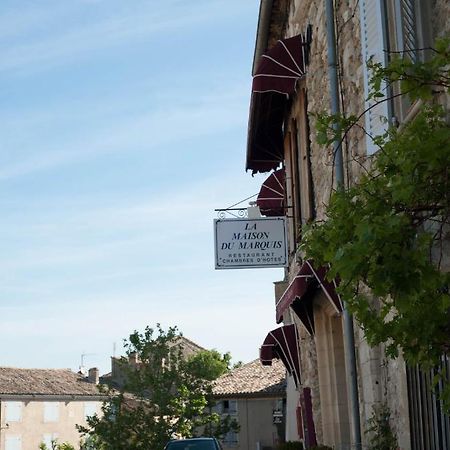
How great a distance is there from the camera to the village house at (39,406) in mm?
61125

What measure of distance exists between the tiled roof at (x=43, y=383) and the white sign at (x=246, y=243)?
158 feet

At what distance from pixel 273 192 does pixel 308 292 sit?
19.6 feet

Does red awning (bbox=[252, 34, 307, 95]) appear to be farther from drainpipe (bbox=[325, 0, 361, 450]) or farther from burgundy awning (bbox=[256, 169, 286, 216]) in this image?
burgundy awning (bbox=[256, 169, 286, 216])

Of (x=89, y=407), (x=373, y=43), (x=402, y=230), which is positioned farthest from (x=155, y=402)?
(x=89, y=407)

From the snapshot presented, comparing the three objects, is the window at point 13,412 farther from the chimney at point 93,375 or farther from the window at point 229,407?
the window at point 229,407

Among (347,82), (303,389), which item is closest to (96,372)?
(303,389)

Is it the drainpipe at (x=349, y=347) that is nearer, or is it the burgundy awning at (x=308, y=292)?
the drainpipe at (x=349, y=347)

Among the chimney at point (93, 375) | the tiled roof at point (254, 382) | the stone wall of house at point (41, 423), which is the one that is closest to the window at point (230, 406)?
the tiled roof at point (254, 382)

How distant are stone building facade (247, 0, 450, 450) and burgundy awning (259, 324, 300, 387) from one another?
446mm

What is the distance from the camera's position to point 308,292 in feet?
46.4

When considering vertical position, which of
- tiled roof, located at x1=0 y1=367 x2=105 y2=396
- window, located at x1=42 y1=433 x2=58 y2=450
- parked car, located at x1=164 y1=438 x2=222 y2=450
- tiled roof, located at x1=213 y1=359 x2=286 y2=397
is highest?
tiled roof, located at x1=0 y1=367 x2=105 y2=396

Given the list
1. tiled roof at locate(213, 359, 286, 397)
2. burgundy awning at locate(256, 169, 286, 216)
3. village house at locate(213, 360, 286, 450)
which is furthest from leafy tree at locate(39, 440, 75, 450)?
burgundy awning at locate(256, 169, 286, 216)

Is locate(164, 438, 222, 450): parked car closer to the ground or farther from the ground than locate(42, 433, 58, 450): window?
closer to the ground

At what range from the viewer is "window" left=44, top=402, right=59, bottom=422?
6322 centimetres
